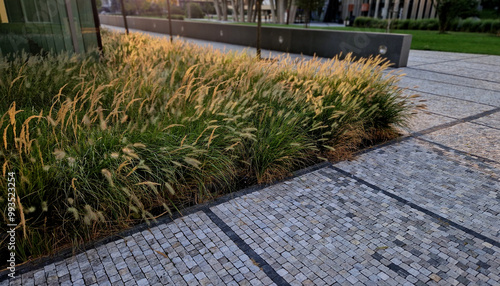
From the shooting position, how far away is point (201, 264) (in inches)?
89.6

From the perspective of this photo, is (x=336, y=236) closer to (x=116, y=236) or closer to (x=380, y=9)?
(x=116, y=236)

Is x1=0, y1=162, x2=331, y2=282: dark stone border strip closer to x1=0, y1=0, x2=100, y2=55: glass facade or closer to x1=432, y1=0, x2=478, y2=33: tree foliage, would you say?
x1=0, y1=0, x2=100, y2=55: glass facade

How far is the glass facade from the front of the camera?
6125 mm

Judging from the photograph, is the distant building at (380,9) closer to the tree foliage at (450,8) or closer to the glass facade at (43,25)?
the tree foliage at (450,8)

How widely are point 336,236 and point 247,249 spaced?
0.68 meters

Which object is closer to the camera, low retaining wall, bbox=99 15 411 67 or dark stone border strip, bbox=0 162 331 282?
dark stone border strip, bbox=0 162 331 282

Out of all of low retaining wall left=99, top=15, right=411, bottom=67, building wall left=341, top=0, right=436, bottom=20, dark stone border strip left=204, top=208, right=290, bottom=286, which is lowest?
dark stone border strip left=204, top=208, right=290, bottom=286

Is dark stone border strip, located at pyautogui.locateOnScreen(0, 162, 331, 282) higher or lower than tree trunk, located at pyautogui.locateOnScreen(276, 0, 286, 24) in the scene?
lower

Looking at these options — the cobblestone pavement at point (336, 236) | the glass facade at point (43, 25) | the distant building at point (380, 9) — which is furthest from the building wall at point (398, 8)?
the cobblestone pavement at point (336, 236)

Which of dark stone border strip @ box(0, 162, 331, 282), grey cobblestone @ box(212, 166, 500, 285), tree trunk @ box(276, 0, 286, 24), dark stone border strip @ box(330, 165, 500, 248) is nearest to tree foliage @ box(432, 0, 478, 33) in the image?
tree trunk @ box(276, 0, 286, 24)

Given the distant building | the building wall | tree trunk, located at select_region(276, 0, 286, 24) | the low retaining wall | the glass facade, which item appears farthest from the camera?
the distant building

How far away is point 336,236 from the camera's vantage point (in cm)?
258

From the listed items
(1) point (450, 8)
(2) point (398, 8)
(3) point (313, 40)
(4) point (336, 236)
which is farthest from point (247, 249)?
(2) point (398, 8)

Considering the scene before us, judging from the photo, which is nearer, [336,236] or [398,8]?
[336,236]
